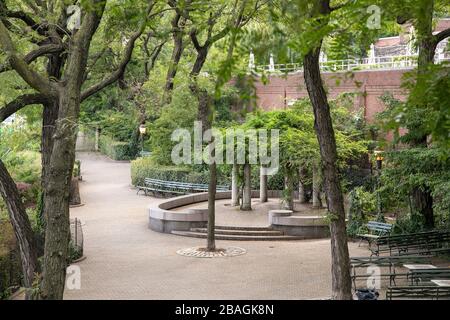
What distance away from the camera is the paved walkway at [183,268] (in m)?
15.8

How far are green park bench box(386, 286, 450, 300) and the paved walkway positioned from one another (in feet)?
8.61

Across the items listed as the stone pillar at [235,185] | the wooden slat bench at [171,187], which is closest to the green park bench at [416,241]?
the stone pillar at [235,185]

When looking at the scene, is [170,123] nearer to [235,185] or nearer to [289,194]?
[235,185]

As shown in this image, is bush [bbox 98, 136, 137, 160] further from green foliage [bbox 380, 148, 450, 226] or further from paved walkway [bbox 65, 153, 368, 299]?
green foliage [bbox 380, 148, 450, 226]

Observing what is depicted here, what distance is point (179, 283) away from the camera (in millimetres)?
16812

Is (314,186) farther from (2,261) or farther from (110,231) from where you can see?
(2,261)

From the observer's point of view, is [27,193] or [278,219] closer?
[278,219]

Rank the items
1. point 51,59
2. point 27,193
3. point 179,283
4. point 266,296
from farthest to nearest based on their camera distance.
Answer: point 27,193
point 51,59
point 179,283
point 266,296

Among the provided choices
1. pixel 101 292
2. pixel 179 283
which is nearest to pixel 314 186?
pixel 179 283

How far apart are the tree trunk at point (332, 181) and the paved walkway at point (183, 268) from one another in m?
3.11

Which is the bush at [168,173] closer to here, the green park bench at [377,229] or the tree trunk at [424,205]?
the green park bench at [377,229]

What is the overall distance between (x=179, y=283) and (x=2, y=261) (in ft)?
14.2

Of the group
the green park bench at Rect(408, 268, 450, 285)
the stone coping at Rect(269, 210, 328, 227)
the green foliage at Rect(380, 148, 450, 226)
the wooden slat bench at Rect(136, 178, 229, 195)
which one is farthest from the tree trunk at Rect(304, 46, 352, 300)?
the wooden slat bench at Rect(136, 178, 229, 195)

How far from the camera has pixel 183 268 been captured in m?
18.6
